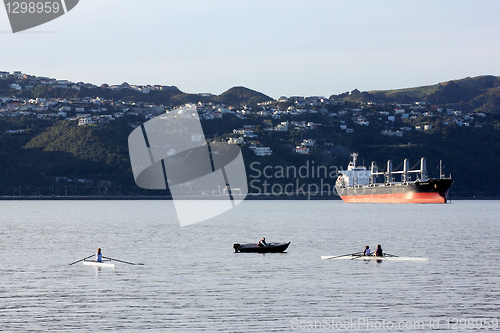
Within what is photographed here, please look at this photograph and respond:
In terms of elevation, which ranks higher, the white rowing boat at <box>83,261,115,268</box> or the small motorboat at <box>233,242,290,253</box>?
the white rowing boat at <box>83,261,115,268</box>

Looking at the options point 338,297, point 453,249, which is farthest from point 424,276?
point 453,249

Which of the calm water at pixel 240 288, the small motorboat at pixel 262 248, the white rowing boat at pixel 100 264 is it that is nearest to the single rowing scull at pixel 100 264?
the white rowing boat at pixel 100 264

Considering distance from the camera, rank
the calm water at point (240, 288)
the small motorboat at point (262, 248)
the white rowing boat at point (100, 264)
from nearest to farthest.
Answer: the calm water at point (240, 288)
the white rowing boat at point (100, 264)
the small motorboat at point (262, 248)

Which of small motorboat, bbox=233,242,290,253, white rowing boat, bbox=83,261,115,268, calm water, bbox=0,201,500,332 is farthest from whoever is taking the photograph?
small motorboat, bbox=233,242,290,253

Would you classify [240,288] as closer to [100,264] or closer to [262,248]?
[100,264]

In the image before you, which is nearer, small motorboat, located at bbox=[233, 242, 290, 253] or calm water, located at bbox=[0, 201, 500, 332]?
calm water, located at bbox=[0, 201, 500, 332]

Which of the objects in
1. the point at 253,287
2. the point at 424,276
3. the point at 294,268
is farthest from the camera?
the point at 294,268

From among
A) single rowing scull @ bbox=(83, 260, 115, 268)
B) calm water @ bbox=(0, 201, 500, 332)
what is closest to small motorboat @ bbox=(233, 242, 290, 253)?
calm water @ bbox=(0, 201, 500, 332)

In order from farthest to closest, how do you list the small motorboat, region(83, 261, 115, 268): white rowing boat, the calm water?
1. the small motorboat
2. region(83, 261, 115, 268): white rowing boat
3. the calm water

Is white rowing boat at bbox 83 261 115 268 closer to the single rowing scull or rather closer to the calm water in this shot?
the single rowing scull

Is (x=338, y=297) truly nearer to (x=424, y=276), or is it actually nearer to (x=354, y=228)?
Result: (x=424, y=276)

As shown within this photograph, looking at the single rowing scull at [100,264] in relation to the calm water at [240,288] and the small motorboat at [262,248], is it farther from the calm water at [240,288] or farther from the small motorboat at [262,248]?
the small motorboat at [262,248]

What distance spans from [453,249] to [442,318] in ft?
130

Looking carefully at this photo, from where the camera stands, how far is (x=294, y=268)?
184 feet
